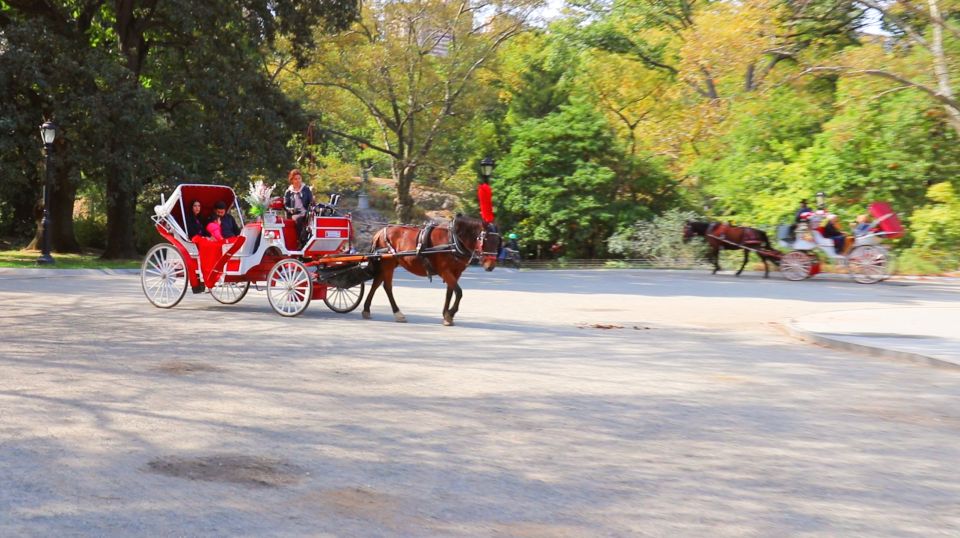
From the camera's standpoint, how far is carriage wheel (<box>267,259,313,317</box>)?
15953mm

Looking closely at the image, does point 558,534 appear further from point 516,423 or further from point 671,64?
point 671,64

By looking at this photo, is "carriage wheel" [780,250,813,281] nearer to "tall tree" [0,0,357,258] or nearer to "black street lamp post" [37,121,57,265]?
"tall tree" [0,0,357,258]

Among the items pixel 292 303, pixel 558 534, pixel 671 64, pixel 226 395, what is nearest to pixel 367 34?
pixel 671 64

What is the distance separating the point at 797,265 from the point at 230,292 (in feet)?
59.2

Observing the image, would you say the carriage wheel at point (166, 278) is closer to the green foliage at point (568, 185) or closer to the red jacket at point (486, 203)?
the red jacket at point (486, 203)

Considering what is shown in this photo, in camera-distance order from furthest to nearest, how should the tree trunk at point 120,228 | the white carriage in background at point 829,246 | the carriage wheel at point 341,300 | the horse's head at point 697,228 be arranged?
the tree trunk at point 120,228 → the horse's head at point 697,228 → the white carriage in background at point 829,246 → the carriage wheel at point 341,300

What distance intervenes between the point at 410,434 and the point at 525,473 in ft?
4.50

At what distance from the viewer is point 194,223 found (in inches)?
669

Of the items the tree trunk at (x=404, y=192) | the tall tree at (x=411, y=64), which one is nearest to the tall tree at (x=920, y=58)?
the tall tree at (x=411, y=64)

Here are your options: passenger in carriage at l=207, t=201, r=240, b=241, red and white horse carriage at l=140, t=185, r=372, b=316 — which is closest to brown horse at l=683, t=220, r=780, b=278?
red and white horse carriage at l=140, t=185, r=372, b=316

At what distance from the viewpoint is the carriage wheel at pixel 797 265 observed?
30.4 meters

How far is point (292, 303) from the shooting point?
16078mm

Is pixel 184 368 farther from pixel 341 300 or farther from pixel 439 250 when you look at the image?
pixel 341 300

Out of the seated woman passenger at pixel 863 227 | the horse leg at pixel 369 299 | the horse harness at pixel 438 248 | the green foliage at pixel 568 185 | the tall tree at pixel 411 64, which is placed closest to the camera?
the horse harness at pixel 438 248
